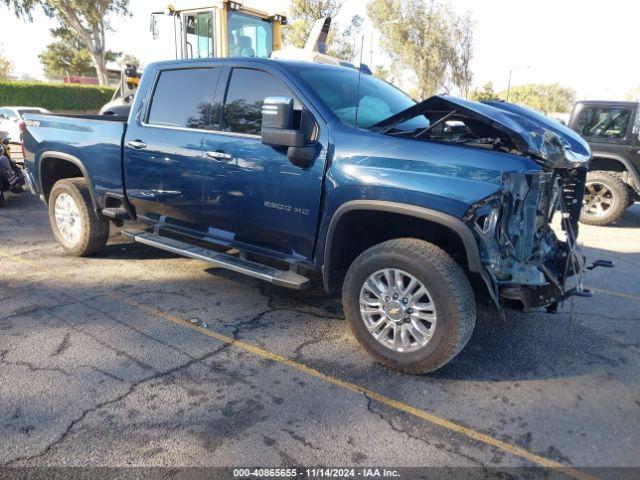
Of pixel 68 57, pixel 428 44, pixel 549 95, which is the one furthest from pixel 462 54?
pixel 549 95

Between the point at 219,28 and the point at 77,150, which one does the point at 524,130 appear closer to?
the point at 77,150

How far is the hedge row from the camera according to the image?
88.2 feet

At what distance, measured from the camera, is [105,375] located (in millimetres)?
3299

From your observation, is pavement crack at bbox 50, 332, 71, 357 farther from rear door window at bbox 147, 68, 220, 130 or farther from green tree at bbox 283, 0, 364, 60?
green tree at bbox 283, 0, 364, 60

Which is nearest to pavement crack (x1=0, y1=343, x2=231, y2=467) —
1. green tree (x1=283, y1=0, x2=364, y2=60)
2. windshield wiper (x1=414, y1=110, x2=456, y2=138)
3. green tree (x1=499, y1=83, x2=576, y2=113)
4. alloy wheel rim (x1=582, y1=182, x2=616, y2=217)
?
windshield wiper (x1=414, y1=110, x2=456, y2=138)

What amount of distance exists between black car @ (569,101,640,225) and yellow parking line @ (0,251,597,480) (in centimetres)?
677

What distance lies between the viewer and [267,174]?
3.85 m

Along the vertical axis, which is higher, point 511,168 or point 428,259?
point 511,168

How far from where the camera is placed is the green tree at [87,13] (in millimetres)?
27562

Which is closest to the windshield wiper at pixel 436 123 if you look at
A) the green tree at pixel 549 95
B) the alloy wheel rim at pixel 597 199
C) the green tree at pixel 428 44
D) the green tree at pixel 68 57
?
the alloy wheel rim at pixel 597 199

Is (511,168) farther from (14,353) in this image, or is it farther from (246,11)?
(246,11)

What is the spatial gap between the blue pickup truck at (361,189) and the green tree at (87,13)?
83.2 feet

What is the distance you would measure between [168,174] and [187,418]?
2367mm

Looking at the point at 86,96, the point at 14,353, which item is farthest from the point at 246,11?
the point at 86,96
